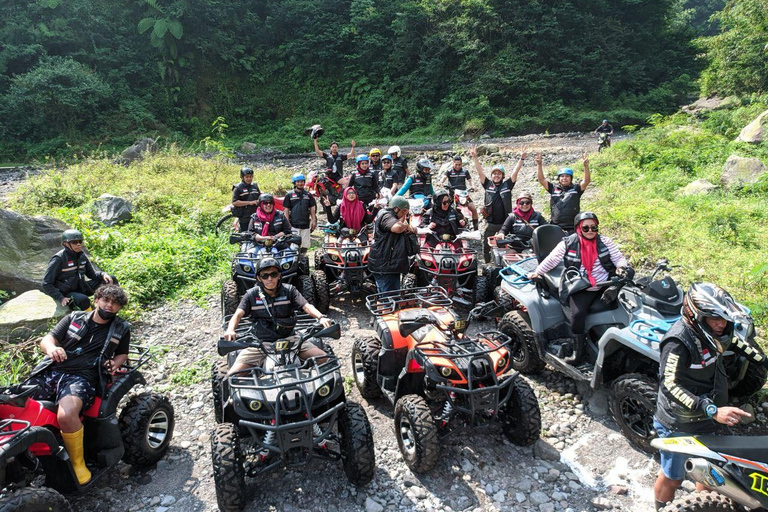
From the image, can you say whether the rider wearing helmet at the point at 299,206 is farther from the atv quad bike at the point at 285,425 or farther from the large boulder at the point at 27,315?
the atv quad bike at the point at 285,425

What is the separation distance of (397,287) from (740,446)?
425 centimetres

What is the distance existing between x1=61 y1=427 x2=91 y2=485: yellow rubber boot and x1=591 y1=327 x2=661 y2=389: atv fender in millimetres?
4384

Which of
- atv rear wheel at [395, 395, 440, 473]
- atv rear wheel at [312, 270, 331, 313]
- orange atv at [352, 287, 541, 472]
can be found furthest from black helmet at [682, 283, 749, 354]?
atv rear wheel at [312, 270, 331, 313]

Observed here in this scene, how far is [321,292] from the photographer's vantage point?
754 centimetres

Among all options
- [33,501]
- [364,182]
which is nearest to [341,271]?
[364,182]

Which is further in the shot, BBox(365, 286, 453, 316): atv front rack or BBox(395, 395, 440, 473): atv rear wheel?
BBox(365, 286, 453, 316): atv front rack

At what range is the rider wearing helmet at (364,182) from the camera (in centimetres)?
1031

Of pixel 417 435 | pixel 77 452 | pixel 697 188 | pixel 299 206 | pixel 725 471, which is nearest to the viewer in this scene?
pixel 725 471

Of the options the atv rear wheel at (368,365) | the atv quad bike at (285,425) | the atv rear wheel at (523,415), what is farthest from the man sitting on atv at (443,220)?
the atv quad bike at (285,425)

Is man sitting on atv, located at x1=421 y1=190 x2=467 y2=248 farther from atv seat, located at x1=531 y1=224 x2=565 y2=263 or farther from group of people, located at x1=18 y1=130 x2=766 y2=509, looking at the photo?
atv seat, located at x1=531 y1=224 x2=565 y2=263

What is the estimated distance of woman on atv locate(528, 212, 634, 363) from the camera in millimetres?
5098

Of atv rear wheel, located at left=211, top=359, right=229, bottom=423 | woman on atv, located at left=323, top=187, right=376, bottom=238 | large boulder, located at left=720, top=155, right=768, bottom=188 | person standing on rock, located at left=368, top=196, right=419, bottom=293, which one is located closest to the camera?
atv rear wheel, located at left=211, top=359, right=229, bottom=423

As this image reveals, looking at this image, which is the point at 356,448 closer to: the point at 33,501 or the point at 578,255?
the point at 33,501

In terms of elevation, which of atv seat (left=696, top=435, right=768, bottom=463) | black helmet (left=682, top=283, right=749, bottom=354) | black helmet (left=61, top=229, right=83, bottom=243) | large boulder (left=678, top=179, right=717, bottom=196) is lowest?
atv seat (left=696, top=435, right=768, bottom=463)
